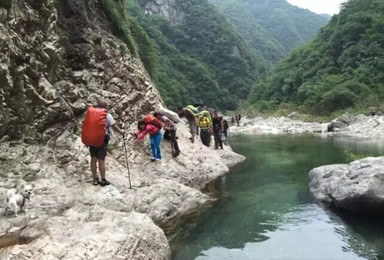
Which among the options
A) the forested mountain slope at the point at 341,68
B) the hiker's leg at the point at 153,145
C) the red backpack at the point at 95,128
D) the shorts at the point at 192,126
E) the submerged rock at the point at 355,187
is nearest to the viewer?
the red backpack at the point at 95,128

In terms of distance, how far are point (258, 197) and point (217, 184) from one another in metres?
2.32

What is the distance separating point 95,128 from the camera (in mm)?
10047

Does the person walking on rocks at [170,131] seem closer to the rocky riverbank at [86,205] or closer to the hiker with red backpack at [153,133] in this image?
the rocky riverbank at [86,205]

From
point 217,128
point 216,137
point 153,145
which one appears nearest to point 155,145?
point 153,145

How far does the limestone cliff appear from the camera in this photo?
7.78 m

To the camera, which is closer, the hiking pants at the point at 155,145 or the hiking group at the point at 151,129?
the hiking group at the point at 151,129

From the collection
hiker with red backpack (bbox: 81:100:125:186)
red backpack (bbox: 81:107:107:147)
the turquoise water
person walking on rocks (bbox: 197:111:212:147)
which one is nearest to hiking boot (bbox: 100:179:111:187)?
hiker with red backpack (bbox: 81:100:125:186)

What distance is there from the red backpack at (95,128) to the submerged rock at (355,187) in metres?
6.81

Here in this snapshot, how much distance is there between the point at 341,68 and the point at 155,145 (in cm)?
6720

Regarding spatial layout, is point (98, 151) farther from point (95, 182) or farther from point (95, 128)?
point (95, 182)

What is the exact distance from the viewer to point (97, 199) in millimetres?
9727

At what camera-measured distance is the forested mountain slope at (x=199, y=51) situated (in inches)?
4555

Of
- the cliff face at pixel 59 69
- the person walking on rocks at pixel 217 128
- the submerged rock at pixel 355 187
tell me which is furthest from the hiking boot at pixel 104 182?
the person walking on rocks at pixel 217 128

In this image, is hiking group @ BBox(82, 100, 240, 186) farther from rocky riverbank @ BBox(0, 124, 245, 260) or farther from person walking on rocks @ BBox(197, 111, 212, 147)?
rocky riverbank @ BBox(0, 124, 245, 260)
